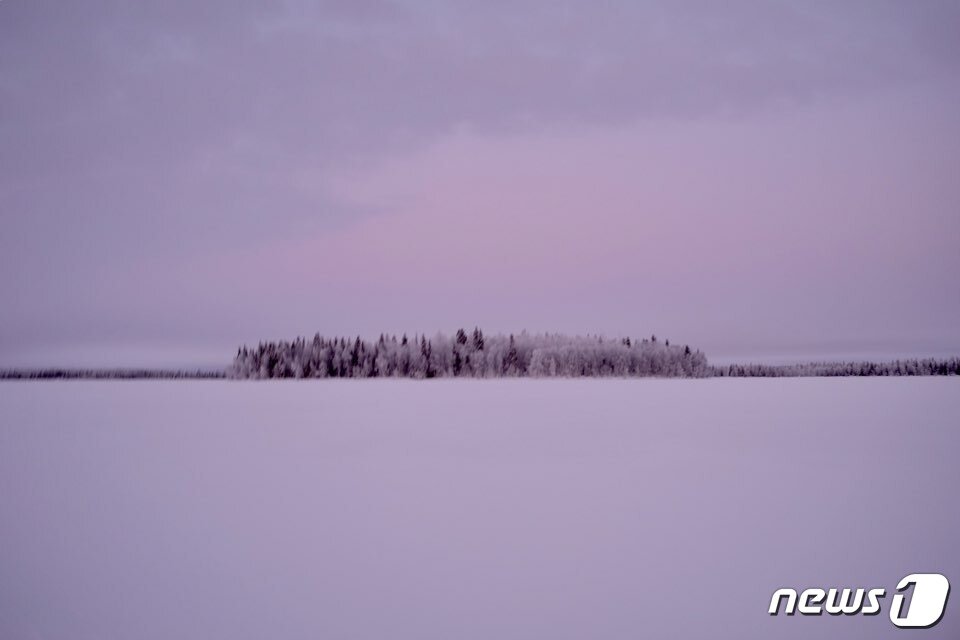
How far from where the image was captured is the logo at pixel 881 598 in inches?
196

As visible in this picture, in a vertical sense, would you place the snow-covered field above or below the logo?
above

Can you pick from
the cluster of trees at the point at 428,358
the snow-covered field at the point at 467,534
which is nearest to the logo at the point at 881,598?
the snow-covered field at the point at 467,534

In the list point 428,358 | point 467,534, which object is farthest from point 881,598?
point 428,358

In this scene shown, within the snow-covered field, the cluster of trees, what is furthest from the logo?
the cluster of trees

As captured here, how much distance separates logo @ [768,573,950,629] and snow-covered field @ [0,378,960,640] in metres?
0.09

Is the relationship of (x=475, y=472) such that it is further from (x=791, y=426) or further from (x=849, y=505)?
(x=791, y=426)

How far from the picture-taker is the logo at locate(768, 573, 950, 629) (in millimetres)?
4980

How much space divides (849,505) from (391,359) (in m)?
76.8

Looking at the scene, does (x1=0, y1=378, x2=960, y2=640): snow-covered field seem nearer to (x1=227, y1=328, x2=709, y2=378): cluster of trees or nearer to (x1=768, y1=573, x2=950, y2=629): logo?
(x1=768, y1=573, x2=950, y2=629): logo

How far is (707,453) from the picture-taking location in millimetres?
11648

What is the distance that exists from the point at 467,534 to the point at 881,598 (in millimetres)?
3325

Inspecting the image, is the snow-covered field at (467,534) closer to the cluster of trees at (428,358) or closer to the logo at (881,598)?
the logo at (881,598)

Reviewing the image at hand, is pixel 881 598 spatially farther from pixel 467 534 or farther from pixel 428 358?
pixel 428 358

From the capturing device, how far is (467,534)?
22.3 ft
